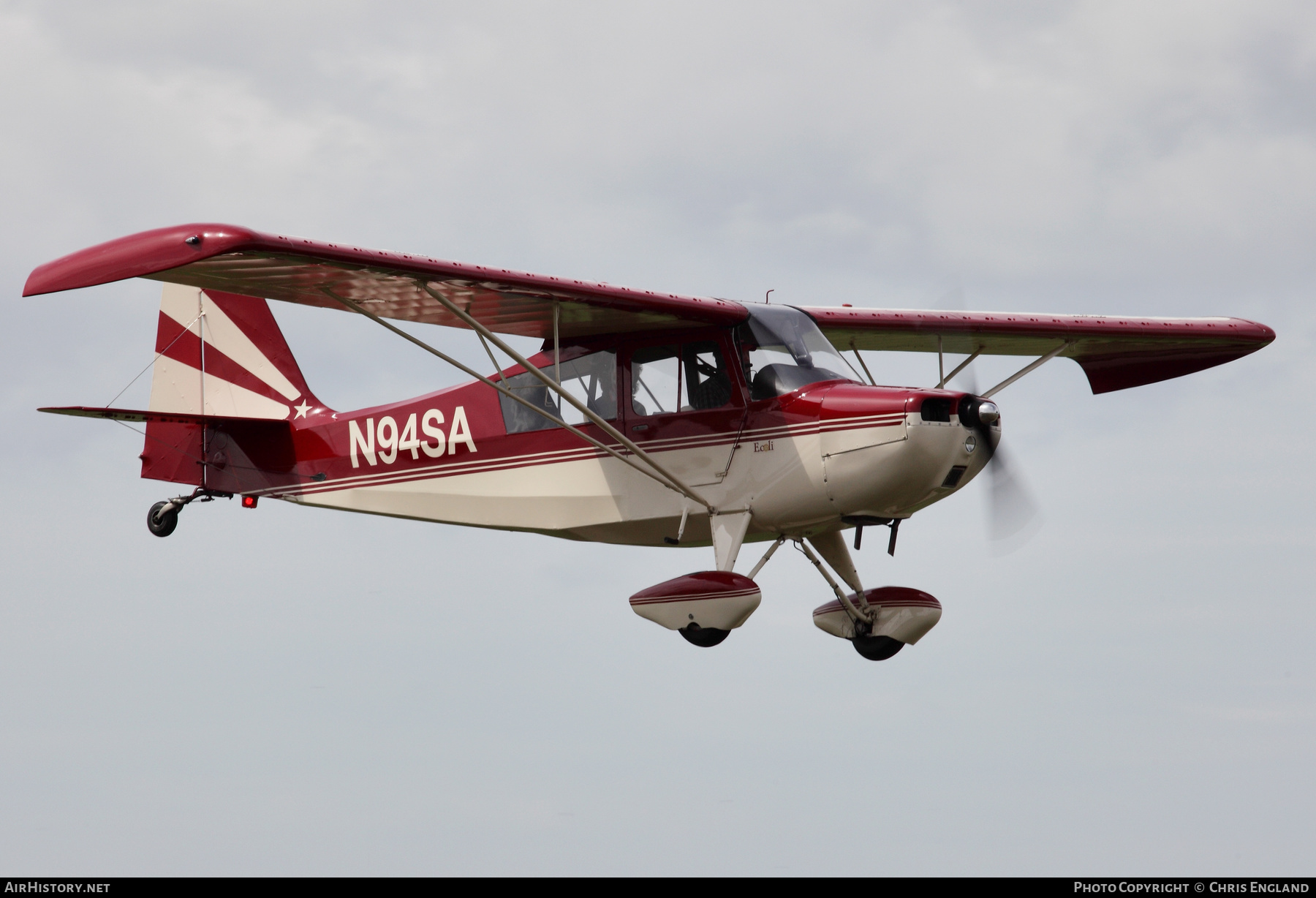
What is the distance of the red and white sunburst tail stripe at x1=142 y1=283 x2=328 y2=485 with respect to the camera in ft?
50.4

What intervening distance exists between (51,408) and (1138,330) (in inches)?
408

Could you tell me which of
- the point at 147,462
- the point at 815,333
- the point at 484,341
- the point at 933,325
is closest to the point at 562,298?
the point at 484,341

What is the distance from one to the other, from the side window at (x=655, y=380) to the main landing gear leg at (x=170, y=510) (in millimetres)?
4934

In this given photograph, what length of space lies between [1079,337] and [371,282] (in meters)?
7.21

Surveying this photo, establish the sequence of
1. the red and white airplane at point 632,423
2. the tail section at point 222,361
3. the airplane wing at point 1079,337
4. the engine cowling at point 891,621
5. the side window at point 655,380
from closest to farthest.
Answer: the red and white airplane at point 632,423 → the side window at point 655,380 → the engine cowling at point 891,621 → the airplane wing at point 1079,337 → the tail section at point 222,361

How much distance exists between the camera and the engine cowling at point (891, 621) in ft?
43.3

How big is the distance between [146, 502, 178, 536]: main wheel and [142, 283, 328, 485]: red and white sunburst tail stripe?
1.26 feet

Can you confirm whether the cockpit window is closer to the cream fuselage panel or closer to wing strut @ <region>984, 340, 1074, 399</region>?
the cream fuselage panel

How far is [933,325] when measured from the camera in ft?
47.8

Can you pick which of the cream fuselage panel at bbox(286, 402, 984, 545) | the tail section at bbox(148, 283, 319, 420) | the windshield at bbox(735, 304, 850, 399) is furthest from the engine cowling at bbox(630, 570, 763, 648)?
the tail section at bbox(148, 283, 319, 420)

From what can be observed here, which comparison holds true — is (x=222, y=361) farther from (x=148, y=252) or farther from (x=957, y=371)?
(x=957, y=371)

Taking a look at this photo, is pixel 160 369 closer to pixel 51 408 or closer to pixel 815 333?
pixel 51 408

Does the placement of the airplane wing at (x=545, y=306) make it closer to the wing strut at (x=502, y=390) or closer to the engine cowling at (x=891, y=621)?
the wing strut at (x=502, y=390)

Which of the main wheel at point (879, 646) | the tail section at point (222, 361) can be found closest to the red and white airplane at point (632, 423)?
the main wheel at point (879, 646)
